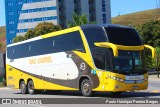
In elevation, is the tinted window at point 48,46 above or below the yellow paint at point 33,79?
above

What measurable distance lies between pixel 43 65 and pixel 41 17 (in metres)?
82.5

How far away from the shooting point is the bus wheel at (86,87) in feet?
72.1

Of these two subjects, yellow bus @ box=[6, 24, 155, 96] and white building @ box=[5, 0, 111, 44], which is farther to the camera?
white building @ box=[5, 0, 111, 44]

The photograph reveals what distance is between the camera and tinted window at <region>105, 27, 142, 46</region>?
A: 21125mm

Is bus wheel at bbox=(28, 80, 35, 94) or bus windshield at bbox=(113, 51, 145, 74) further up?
bus windshield at bbox=(113, 51, 145, 74)

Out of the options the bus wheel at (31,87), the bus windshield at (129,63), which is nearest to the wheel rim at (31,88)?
the bus wheel at (31,87)

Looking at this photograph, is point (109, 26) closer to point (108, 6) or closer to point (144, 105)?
point (144, 105)

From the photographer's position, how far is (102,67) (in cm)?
2123

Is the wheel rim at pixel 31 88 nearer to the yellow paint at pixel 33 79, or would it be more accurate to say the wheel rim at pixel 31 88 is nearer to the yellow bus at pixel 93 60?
the yellow paint at pixel 33 79

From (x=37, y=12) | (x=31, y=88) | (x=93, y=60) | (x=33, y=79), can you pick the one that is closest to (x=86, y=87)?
(x=93, y=60)

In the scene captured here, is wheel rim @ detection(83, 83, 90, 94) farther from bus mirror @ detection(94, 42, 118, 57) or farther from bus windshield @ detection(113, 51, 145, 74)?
bus mirror @ detection(94, 42, 118, 57)

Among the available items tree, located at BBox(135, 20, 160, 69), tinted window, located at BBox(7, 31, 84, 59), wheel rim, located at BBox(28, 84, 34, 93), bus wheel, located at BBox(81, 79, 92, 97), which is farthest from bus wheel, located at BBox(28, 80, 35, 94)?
A: tree, located at BBox(135, 20, 160, 69)

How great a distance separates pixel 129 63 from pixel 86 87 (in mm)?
2796

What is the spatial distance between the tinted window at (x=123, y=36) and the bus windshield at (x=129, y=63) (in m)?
0.55
